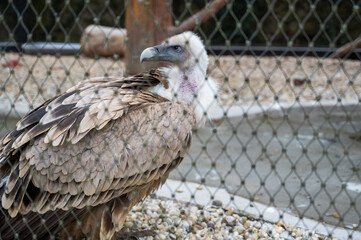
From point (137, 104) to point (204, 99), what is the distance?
531 mm

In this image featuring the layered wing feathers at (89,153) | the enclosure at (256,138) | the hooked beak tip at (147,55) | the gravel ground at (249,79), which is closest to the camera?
the enclosure at (256,138)

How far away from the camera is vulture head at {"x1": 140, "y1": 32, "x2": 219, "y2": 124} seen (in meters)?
3.25

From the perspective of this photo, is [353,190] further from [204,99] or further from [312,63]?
[312,63]

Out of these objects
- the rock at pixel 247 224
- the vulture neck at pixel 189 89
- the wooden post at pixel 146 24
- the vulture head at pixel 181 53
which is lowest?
the rock at pixel 247 224

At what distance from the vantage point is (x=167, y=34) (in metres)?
5.99

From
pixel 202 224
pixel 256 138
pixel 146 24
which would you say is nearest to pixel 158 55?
pixel 256 138

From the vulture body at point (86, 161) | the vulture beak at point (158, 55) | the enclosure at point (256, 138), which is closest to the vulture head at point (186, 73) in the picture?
the vulture beak at point (158, 55)

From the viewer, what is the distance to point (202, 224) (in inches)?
140

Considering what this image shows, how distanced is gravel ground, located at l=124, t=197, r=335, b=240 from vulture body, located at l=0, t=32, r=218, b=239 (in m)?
0.52

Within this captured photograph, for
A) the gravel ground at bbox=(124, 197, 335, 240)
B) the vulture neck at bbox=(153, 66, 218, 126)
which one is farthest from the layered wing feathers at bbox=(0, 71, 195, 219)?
the gravel ground at bbox=(124, 197, 335, 240)

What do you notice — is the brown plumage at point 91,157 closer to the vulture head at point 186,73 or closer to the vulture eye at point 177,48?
the vulture head at point 186,73

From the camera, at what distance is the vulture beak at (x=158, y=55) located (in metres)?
3.38

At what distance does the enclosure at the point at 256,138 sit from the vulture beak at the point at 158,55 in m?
0.24

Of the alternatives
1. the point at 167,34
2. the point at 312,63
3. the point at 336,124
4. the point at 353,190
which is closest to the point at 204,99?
the point at 353,190
